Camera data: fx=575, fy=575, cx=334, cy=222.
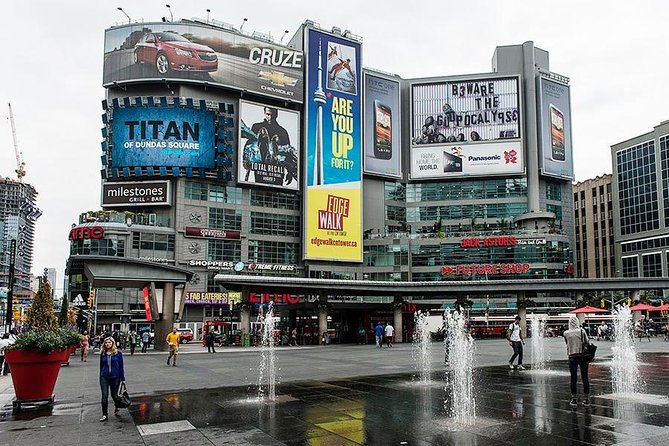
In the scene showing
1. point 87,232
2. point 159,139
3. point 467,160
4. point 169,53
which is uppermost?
point 169,53

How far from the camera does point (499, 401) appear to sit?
1327cm

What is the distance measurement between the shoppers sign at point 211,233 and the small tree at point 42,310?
2214 inches

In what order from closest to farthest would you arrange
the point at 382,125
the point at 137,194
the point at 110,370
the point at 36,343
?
1. the point at 110,370
2. the point at 36,343
3. the point at 137,194
4. the point at 382,125

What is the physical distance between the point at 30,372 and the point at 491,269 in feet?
265

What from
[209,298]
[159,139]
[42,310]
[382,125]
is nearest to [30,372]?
[42,310]

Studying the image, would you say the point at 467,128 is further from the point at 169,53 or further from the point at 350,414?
the point at 350,414

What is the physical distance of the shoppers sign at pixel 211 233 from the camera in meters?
82.7

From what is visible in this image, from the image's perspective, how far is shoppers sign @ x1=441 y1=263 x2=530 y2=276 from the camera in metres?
87.6

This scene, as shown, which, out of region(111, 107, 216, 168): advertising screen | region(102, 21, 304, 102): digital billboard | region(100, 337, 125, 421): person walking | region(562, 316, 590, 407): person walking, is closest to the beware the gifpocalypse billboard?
region(102, 21, 304, 102): digital billboard

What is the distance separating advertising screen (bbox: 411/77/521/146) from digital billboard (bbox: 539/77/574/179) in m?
5.42

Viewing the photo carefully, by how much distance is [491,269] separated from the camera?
88.1 meters

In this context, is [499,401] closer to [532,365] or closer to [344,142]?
[532,365]

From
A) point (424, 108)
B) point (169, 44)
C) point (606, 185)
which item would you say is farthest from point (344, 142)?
point (606, 185)

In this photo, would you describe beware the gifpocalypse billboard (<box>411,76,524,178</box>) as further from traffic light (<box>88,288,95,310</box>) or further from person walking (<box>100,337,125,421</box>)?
person walking (<box>100,337,125,421</box>)
